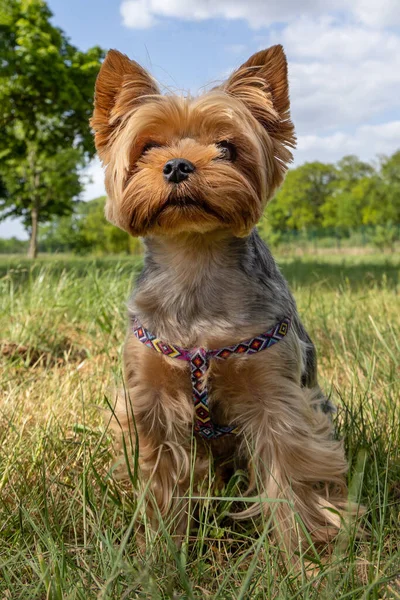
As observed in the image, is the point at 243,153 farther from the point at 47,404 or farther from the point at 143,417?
the point at 47,404

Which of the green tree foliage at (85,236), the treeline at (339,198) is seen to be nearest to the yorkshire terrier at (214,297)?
the treeline at (339,198)

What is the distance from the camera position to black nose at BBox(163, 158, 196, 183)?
2.47 meters

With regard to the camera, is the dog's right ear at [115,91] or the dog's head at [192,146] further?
the dog's right ear at [115,91]

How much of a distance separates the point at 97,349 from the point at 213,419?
276 cm

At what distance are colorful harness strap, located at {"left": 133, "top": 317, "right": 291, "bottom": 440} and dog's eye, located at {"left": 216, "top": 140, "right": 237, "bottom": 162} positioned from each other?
0.79m

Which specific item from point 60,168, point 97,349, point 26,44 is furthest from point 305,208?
point 97,349

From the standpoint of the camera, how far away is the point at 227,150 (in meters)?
2.71

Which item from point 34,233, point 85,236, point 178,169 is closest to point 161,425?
point 178,169

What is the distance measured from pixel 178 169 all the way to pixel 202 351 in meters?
0.82

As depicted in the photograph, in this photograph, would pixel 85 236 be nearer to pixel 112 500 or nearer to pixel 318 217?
pixel 318 217

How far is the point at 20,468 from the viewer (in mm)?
3039

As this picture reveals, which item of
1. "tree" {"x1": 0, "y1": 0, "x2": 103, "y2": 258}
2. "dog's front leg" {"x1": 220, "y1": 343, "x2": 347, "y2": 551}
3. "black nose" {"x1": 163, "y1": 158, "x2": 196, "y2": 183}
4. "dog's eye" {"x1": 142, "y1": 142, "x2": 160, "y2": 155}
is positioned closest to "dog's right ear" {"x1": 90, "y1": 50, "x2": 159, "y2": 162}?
"dog's eye" {"x1": 142, "y1": 142, "x2": 160, "y2": 155}

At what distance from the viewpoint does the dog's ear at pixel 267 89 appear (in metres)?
2.84

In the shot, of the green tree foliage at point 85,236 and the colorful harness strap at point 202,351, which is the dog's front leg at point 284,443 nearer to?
the colorful harness strap at point 202,351
